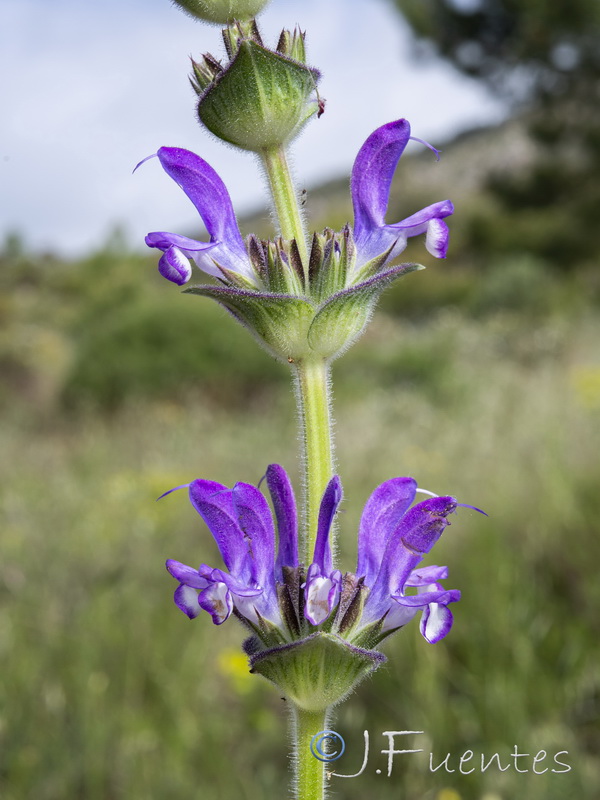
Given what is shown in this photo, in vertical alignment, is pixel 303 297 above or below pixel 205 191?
below

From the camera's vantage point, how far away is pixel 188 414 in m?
8.80

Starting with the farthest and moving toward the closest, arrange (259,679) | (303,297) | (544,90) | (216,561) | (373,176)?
(544,90)
(216,561)
(259,679)
(373,176)
(303,297)

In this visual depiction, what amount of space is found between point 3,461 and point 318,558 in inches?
270

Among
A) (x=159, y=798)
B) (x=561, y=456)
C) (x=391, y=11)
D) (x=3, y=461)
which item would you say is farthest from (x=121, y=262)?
(x=159, y=798)

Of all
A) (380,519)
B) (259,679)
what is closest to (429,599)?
(380,519)

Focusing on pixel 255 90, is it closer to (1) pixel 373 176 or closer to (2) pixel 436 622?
(1) pixel 373 176

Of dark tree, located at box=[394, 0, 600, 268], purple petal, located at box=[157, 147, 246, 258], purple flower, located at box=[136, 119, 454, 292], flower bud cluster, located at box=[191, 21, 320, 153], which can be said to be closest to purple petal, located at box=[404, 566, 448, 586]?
purple flower, located at box=[136, 119, 454, 292]

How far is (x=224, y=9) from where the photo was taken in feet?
3.40

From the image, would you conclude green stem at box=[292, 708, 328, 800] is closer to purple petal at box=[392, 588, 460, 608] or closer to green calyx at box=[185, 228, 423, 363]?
purple petal at box=[392, 588, 460, 608]

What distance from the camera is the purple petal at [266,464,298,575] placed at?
996mm

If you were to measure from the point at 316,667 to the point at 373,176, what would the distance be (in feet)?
2.13

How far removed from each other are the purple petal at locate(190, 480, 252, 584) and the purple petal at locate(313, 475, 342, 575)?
94mm

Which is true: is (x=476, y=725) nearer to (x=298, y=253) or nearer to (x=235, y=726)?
(x=235, y=726)

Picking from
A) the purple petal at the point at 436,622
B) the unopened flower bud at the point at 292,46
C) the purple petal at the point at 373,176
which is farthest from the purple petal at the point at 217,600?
the unopened flower bud at the point at 292,46
